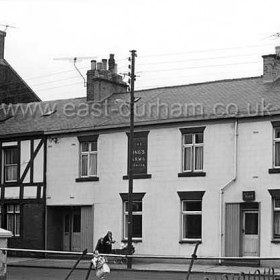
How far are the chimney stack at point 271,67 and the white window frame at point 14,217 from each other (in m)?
14.2

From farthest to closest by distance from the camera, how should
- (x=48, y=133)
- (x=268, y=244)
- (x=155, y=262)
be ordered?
(x=48, y=133)
(x=155, y=262)
(x=268, y=244)

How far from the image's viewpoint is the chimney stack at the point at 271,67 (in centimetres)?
3341

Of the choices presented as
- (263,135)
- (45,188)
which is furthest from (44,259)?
(263,135)

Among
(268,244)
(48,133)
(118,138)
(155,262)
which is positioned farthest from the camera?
(48,133)

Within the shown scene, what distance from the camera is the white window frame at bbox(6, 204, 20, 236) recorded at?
38.0m

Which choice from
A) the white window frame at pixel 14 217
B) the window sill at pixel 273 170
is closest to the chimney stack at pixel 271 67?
the window sill at pixel 273 170

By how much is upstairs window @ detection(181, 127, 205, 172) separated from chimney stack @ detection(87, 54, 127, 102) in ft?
24.6

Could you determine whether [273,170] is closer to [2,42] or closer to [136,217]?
[136,217]

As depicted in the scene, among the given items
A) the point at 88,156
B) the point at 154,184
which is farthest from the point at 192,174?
the point at 88,156

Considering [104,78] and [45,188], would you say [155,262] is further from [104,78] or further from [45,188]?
[104,78]

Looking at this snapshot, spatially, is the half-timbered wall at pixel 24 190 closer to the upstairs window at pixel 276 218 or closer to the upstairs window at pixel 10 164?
the upstairs window at pixel 10 164

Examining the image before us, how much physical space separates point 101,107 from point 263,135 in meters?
10.2

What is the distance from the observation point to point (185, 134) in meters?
32.7

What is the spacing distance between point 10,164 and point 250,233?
14.0 meters
